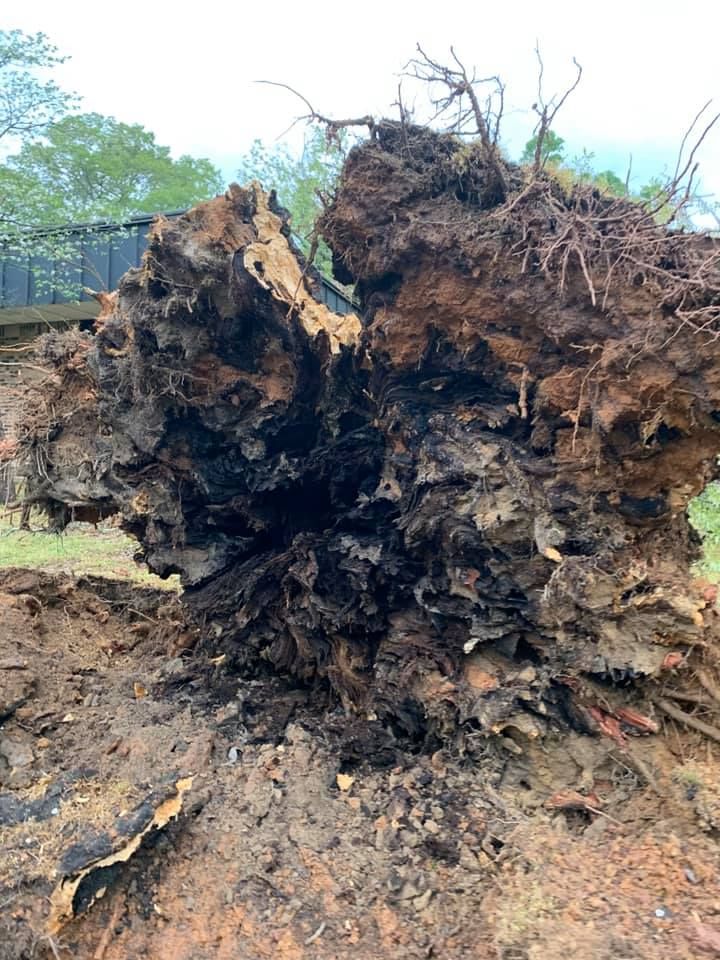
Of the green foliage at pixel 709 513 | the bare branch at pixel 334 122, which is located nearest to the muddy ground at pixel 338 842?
the bare branch at pixel 334 122

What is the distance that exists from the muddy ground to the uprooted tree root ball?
0.26m

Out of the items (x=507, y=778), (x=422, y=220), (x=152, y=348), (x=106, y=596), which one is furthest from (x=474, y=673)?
(x=106, y=596)

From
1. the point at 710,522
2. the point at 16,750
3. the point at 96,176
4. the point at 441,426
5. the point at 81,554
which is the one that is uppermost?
the point at 96,176

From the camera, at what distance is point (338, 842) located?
286 centimetres

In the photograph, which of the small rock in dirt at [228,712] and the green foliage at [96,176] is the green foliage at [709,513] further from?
the green foliage at [96,176]

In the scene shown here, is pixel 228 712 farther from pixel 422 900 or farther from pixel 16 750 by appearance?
pixel 422 900

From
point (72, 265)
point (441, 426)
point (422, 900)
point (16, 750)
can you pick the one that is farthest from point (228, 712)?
point (72, 265)

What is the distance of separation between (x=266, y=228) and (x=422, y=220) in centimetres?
93

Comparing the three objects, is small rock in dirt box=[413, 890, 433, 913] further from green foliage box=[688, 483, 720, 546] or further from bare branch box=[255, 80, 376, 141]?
green foliage box=[688, 483, 720, 546]

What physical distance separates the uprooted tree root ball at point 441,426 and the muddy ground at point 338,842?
10.3 inches

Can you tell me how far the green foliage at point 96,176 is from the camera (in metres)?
12.3

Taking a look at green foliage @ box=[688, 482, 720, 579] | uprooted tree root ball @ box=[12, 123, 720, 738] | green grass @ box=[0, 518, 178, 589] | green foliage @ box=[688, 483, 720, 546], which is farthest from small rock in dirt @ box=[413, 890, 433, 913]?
green foliage @ box=[688, 483, 720, 546]

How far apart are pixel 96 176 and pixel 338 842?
19929mm

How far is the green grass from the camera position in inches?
314
